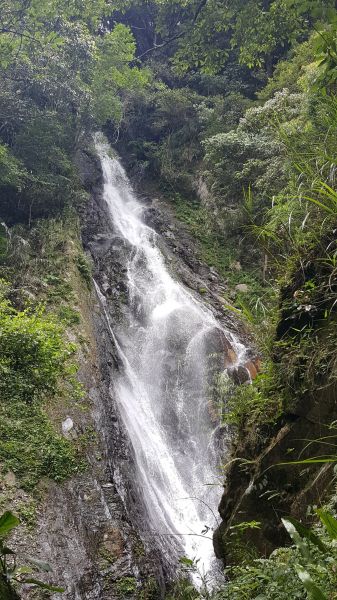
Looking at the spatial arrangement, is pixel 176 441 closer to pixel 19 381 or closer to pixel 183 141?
pixel 19 381

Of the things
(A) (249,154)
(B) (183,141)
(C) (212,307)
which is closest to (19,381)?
(C) (212,307)

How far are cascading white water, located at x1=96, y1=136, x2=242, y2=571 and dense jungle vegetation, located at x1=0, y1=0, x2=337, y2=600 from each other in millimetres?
1283

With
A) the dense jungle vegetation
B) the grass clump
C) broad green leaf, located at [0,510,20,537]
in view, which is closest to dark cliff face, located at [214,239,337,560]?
the dense jungle vegetation

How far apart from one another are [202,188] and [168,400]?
10381 millimetres

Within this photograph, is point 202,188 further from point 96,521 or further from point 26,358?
point 96,521

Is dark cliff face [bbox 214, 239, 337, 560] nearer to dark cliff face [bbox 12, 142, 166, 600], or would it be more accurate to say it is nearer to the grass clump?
dark cliff face [bbox 12, 142, 166, 600]

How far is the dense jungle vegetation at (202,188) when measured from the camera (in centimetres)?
353

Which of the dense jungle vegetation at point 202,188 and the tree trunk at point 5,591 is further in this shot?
the dense jungle vegetation at point 202,188

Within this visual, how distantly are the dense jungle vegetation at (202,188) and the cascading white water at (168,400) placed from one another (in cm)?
128

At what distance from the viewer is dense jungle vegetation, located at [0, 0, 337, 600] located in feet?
11.6

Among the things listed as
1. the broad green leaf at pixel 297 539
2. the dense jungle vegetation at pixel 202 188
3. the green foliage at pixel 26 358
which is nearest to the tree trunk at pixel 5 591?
the dense jungle vegetation at pixel 202 188

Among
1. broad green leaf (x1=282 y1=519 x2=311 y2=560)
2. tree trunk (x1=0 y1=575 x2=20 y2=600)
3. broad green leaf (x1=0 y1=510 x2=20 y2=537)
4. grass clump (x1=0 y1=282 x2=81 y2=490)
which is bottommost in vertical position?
grass clump (x1=0 y1=282 x2=81 y2=490)

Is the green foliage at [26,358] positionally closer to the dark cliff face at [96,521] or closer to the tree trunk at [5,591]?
the dark cliff face at [96,521]

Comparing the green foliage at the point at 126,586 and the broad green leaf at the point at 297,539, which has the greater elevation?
the broad green leaf at the point at 297,539
